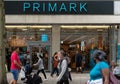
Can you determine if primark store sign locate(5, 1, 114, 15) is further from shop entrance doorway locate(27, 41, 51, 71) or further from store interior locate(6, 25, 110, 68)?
shop entrance doorway locate(27, 41, 51, 71)

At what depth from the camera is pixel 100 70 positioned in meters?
8.63

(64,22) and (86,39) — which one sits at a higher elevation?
(64,22)

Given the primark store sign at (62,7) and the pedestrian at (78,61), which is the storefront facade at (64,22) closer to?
the primark store sign at (62,7)

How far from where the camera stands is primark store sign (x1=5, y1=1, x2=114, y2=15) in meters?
31.2

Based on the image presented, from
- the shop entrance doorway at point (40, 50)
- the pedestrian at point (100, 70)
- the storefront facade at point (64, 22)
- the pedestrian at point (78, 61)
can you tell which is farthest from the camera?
the shop entrance doorway at point (40, 50)

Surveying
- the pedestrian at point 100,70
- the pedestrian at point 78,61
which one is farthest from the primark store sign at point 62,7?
the pedestrian at point 100,70

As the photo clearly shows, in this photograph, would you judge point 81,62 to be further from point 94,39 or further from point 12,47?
point 12,47

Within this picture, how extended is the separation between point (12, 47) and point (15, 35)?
881 mm

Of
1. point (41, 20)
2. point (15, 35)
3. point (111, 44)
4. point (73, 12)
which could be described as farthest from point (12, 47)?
point (111, 44)

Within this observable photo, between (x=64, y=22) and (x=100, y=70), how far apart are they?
74.1 ft

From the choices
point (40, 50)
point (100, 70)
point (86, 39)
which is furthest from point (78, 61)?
point (100, 70)

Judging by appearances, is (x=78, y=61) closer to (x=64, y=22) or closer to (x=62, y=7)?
(x=64, y=22)

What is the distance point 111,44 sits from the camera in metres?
31.6

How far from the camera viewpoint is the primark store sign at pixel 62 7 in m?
31.2
